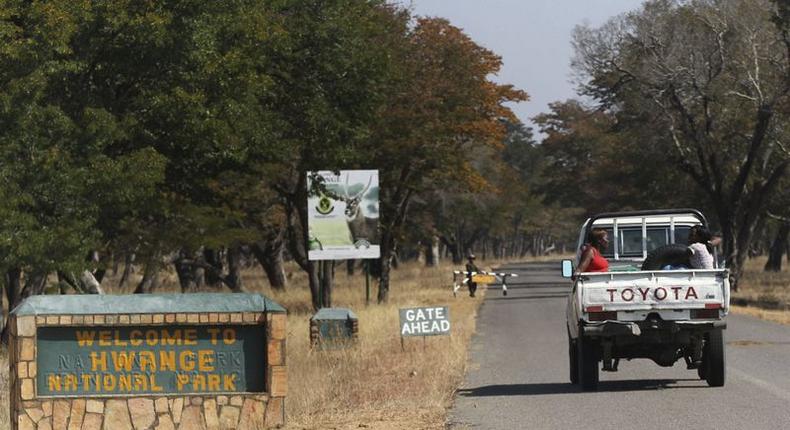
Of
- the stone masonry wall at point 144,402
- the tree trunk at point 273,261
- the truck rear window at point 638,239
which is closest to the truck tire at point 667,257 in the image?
the truck rear window at point 638,239

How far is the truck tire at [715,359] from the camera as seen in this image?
600 inches

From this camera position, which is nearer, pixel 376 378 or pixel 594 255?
pixel 594 255

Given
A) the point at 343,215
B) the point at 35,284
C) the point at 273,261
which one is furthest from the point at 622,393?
the point at 273,261

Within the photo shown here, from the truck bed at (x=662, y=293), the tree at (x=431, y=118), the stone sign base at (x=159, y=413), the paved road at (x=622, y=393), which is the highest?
the tree at (x=431, y=118)

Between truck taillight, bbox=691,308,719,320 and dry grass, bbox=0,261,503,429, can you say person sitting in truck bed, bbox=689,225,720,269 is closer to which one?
truck taillight, bbox=691,308,719,320

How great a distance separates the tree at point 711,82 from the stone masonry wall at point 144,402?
29253mm

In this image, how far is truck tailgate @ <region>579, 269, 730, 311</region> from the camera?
14836mm

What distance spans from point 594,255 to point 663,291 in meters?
1.08

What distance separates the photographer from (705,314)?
14.9 m

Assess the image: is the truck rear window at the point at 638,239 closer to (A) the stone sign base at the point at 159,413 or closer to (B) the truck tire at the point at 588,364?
(B) the truck tire at the point at 588,364

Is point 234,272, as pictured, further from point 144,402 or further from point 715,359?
point 144,402

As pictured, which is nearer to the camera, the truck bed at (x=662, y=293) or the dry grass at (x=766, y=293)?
the truck bed at (x=662, y=293)

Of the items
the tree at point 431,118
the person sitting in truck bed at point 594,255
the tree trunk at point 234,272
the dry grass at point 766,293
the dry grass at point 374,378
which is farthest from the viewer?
the tree trunk at point 234,272

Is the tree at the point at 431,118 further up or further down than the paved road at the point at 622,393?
further up
